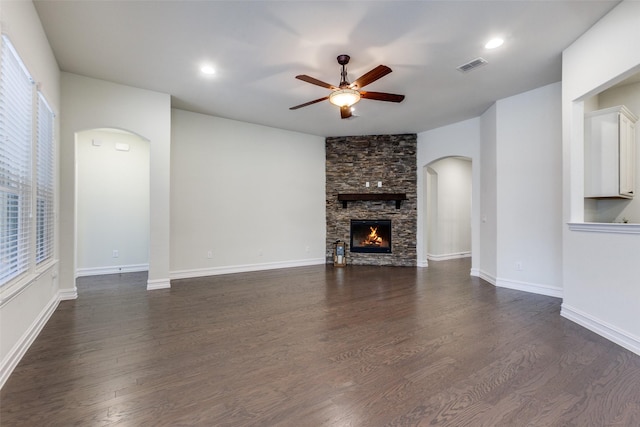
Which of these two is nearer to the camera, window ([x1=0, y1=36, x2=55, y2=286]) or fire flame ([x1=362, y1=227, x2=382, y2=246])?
window ([x1=0, y1=36, x2=55, y2=286])

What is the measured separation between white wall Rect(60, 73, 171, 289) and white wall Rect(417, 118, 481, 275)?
5.04 meters

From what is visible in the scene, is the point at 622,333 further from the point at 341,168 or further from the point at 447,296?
the point at 341,168

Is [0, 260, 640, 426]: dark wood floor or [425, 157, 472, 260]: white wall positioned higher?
[425, 157, 472, 260]: white wall

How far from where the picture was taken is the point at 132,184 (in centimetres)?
582

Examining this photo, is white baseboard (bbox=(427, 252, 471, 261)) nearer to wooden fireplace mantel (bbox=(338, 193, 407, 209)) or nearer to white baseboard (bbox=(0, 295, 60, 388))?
wooden fireplace mantel (bbox=(338, 193, 407, 209))

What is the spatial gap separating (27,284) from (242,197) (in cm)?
359

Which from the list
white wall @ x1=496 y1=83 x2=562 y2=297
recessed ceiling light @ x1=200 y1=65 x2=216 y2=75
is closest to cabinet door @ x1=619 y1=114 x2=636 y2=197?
white wall @ x1=496 y1=83 x2=562 y2=297

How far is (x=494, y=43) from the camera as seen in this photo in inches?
121

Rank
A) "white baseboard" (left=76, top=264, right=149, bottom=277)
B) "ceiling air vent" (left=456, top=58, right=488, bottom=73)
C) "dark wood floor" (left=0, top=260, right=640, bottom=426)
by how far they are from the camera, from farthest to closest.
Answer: "white baseboard" (left=76, top=264, right=149, bottom=277) → "ceiling air vent" (left=456, top=58, right=488, bottom=73) → "dark wood floor" (left=0, top=260, right=640, bottom=426)

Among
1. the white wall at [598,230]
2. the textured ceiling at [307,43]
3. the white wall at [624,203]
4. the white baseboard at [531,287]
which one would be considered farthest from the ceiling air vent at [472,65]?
the white baseboard at [531,287]

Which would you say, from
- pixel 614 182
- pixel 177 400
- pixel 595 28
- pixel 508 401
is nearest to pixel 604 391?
pixel 508 401

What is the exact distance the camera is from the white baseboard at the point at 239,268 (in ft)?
17.0

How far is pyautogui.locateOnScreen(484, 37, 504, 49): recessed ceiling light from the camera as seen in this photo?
303 centimetres

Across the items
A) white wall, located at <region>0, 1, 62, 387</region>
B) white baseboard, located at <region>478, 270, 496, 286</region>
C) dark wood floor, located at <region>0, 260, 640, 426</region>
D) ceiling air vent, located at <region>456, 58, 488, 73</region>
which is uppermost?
ceiling air vent, located at <region>456, 58, 488, 73</region>
